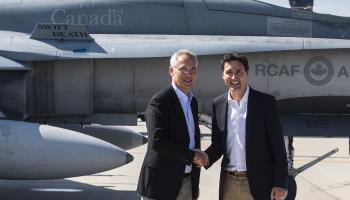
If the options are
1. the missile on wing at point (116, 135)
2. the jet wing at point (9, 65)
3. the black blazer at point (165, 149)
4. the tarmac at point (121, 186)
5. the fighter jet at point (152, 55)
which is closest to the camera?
the black blazer at point (165, 149)

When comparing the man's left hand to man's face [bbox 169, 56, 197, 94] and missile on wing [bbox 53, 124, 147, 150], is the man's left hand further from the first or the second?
missile on wing [bbox 53, 124, 147, 150]

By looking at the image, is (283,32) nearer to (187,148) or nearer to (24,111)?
(24,111)

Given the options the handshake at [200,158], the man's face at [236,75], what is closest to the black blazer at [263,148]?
the man's face at [236,75]

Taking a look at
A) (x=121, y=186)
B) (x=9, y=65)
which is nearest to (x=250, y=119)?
(x=9, y=65)

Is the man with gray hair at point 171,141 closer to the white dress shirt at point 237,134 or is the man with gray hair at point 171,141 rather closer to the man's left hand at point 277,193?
the white dress shirt at point 237,134

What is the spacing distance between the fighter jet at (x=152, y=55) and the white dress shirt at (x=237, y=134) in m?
3.33

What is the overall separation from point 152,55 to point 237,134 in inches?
138

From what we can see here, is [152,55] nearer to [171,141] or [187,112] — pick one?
[187,112]

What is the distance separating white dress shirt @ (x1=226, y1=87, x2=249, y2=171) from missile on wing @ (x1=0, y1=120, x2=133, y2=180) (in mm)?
3042

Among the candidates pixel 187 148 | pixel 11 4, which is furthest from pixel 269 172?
pixel 11 4

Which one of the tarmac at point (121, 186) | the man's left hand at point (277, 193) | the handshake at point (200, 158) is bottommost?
the tarmac at point (121, 186)

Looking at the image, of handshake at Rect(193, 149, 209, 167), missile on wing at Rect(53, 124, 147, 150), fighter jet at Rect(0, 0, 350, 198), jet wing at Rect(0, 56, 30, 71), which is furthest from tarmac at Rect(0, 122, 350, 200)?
handshake at Rect(193, 149, 209, 167)

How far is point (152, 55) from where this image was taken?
6.79 metres

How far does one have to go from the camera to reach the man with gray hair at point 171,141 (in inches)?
130
